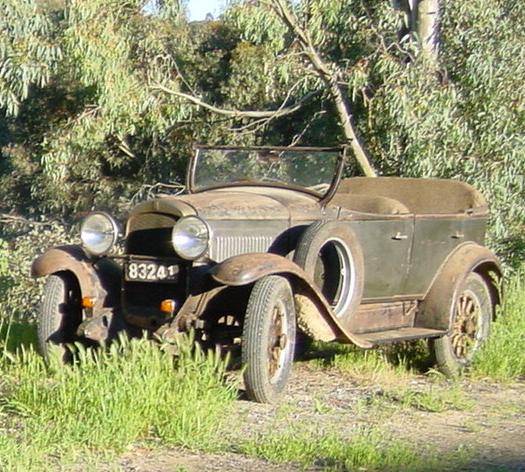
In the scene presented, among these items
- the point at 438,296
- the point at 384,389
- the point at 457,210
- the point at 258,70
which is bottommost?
the point at 384,389

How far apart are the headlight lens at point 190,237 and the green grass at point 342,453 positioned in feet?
5.23

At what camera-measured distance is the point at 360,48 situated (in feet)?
44.5

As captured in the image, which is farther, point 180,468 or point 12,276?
point 12,276

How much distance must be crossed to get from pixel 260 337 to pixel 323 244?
2.96 feet

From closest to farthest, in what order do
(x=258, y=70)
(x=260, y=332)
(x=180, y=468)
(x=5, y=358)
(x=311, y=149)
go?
(x=180, y=468)
(x=260, y=332)
(x=5, y=358)
(x=311, y=149)
(x=258, y=70)

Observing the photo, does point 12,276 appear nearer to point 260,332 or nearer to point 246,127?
point 246,127

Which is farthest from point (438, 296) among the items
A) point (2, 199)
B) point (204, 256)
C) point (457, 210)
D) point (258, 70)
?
point (2, 199)

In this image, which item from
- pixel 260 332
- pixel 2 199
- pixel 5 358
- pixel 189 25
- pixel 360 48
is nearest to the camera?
pixel 260 332

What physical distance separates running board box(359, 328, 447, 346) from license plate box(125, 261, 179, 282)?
144cm

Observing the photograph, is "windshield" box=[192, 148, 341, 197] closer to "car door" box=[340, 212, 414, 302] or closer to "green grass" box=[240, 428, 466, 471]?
"car door" box=[340, 212, 414, 302]

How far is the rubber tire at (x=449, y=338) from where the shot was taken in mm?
9164

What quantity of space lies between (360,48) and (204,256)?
618 centimetres

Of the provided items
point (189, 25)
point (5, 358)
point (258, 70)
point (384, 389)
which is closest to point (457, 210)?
point (384, 389)

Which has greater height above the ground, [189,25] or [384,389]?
[189,25]
